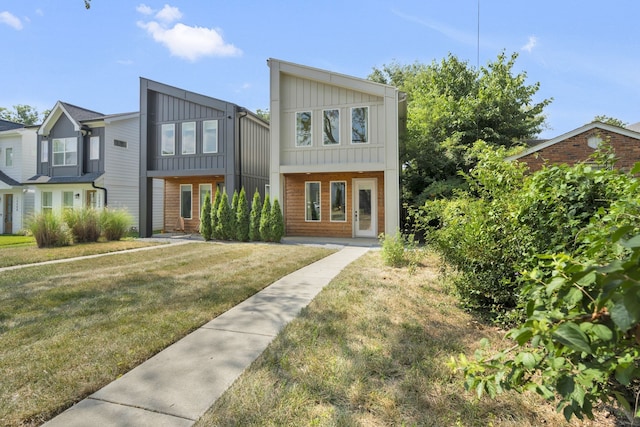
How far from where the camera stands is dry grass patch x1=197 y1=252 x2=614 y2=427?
2.09m

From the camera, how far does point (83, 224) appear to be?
11.6m

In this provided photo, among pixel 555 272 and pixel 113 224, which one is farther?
pixel 113 224

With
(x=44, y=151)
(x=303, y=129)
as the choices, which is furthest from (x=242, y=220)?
(x=44, y=151)

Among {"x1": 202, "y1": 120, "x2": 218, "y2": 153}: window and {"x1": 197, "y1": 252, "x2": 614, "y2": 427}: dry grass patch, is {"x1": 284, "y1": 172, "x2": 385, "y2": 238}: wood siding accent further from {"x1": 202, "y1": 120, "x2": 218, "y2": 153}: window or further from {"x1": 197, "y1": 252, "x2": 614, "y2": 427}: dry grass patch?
{"x1": 197, "y1": 252, "x2": 614, "y2": 427}: dry grass patch

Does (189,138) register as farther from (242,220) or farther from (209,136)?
(242,220)

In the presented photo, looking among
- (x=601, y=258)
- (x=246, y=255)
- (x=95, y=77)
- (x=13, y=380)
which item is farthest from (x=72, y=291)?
(x=95, y=77)

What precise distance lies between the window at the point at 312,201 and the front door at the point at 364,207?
1.57 m

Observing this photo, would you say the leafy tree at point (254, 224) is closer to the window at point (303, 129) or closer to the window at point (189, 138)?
the window at point (303, 129)

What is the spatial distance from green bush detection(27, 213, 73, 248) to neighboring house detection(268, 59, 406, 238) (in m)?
7.23

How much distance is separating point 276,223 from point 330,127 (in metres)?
4.24

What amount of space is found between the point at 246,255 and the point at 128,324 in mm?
5072

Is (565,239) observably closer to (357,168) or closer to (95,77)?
(357,168)

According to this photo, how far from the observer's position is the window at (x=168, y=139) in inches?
564

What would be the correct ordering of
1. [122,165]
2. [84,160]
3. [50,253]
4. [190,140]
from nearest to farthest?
[50,253]
[190,140]
[84,160]
[122,165]
